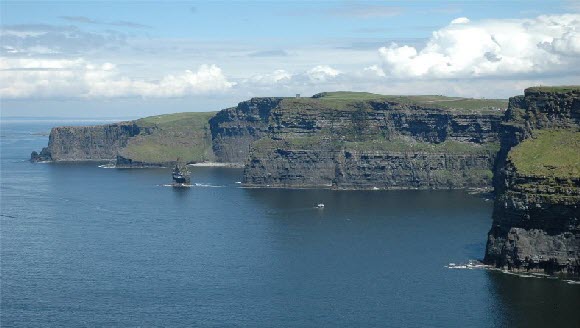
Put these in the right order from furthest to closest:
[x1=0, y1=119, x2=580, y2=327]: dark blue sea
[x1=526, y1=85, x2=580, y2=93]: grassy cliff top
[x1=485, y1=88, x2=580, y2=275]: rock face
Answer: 1. [x1=526, y1=85, x2=580, y2=93]: grassy cliff top
2. [x1=485, y1=88, x2=580, y2=275]: rock face
3. [x1=0, y1=119, x2=580, y2=327]: dark blue sea

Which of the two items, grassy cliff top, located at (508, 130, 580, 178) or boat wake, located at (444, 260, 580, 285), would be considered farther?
grassy cliff top, located at (508, 130, 580, 178)

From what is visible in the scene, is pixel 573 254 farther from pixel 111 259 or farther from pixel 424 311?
pixel 111 259

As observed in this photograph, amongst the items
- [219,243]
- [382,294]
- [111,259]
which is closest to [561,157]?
[382,294]

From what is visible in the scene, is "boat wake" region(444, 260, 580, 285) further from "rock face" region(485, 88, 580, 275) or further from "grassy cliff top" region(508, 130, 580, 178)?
"grassy cliff top" region(508, 130, 580, 178)

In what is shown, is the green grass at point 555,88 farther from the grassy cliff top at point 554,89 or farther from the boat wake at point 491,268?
the boat wake at point 491,268

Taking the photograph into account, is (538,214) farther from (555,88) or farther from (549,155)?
(555,88)

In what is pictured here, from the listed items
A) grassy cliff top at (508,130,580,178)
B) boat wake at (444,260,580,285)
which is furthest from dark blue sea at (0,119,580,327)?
grassy cliff top at (508,130,580,178)

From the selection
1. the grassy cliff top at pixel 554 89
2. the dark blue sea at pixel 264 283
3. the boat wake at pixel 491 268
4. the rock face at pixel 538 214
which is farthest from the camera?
the grassy cliff top at pixel 554 89

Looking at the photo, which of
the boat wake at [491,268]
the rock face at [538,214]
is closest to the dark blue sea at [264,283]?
the boat wake at [491,268]
